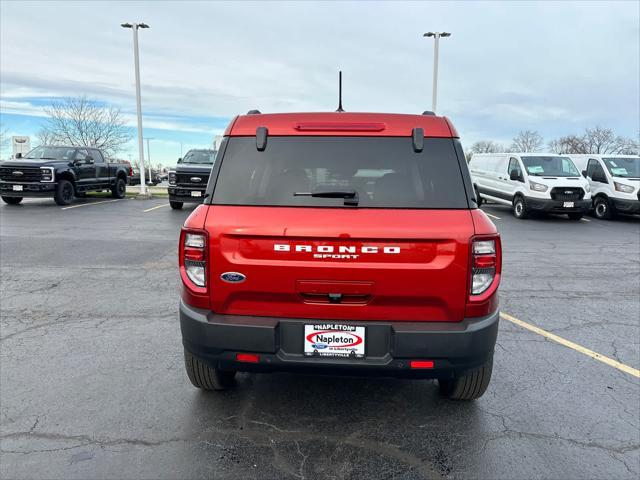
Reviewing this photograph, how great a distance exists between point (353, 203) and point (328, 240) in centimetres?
28

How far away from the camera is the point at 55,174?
15055 mm

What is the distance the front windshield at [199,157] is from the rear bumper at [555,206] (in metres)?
10.3

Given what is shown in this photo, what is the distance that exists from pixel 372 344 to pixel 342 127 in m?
1.30

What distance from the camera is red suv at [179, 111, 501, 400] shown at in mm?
2566

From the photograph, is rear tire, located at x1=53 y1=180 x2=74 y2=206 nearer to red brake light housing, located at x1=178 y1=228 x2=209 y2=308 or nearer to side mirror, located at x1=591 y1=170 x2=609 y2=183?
red brake light housing, located at x1=178 y1=228 x2=209 y2=308

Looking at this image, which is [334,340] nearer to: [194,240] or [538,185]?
[194,240]

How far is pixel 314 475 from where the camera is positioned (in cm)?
252

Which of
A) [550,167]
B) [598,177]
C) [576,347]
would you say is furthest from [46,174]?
[598,177]

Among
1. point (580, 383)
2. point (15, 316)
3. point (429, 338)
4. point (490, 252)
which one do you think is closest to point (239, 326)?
point (429, 338)

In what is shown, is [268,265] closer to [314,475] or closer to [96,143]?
[314,475]

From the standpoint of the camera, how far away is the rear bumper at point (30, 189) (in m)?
14.8

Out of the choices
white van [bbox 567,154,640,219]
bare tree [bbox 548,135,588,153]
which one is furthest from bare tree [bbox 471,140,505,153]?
white van [bbox 567,154,640,219]

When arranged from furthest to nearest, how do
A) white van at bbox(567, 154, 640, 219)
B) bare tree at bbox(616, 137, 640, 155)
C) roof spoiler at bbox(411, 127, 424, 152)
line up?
bare tree at bbox(616, 137, 640, 155) → white van at bbox(567, 154, 640, 219) → roof spoiler at bbox(411, 127, 424, 152)

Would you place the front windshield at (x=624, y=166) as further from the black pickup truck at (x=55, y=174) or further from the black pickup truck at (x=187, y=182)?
the black pickup truck at (x=55, y=174)
